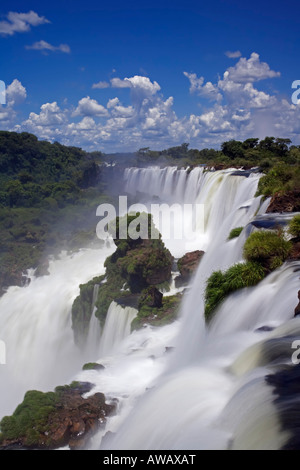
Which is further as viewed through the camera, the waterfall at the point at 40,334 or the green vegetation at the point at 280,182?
the waterfall at the point at 40,334

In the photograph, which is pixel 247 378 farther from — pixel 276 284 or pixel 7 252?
pixel 7 252

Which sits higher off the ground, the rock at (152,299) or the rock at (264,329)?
the rock at (264,329)

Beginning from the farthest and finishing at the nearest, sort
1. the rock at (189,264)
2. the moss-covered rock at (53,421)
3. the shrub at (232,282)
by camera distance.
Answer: the rock at (189,264) → the shrub at (232,282) → the moss-covered rock at (53,421)

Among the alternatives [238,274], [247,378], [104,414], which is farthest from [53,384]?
[247,378]

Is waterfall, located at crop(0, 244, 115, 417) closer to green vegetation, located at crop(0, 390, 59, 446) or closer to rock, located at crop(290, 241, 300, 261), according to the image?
green vegetation, located at crop(0, 390, 59, 446)

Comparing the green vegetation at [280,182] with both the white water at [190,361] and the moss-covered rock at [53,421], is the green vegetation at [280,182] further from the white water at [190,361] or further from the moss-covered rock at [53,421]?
the moss-covered rock at [53,421]

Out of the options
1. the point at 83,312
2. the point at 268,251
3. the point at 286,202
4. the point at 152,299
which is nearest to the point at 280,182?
the point at 286,202

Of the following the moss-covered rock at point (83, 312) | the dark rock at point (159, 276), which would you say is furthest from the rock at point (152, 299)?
the moss-covered rock at point (83, 312)
